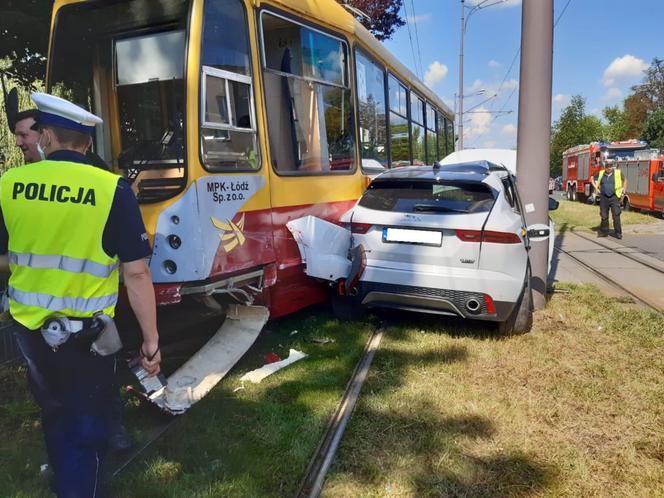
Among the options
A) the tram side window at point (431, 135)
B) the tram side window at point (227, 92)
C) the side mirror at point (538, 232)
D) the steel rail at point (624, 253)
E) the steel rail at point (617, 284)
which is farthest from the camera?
the tram side window at point (431, 135)

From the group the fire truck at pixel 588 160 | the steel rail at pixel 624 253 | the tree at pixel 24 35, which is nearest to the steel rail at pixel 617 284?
the steel rail at pixel 624 253

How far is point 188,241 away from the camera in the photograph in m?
3.76

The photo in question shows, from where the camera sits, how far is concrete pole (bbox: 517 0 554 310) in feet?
20.5

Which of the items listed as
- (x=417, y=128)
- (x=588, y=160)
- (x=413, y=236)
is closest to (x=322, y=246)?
(x=413, y=236)

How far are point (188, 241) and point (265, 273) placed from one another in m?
0.95

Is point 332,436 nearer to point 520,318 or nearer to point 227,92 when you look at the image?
point 227,92

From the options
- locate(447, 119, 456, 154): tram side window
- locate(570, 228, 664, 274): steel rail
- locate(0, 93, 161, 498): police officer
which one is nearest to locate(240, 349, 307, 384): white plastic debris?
locate(0, 93, 161, 498): police officer

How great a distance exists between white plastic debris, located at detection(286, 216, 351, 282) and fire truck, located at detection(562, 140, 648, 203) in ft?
61.9

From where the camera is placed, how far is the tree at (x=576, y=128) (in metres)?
57.8

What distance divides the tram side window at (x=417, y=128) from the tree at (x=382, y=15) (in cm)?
709

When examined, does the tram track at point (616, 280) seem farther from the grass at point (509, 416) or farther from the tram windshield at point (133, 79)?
the tram windshield at point (133, 79)

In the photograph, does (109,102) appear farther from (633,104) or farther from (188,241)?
(633,104)

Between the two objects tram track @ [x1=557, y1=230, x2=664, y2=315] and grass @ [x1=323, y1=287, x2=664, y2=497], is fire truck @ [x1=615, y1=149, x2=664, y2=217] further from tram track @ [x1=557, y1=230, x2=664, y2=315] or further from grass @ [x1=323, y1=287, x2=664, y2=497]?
grass @ [x1=323, y1=287, x2=664, y2=497]

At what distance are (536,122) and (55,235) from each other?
557cm
